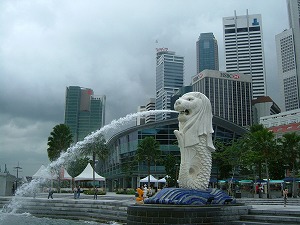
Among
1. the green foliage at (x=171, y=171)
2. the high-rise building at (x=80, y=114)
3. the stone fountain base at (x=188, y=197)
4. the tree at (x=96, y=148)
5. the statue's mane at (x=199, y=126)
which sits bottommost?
the stone fountain base at (x=188, y=197)

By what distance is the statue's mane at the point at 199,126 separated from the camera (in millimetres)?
18406

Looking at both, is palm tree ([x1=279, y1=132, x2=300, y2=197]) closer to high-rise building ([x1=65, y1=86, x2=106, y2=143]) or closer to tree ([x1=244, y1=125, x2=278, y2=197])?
tree ([x1=244, y1=125, x2=278, y2=197])

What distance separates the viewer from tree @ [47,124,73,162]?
5456cm

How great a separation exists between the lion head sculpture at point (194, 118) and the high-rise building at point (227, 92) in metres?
141

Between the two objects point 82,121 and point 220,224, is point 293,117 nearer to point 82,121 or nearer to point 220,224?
point 82,121

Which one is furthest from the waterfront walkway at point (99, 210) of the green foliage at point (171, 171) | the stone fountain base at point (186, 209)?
the green foliage at point (171, 171)

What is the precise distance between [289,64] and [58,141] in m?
160

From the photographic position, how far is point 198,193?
1661 centimetres

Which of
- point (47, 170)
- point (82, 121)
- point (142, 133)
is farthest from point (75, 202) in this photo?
point (82, 121)

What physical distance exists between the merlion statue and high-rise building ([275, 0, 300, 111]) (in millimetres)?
174897

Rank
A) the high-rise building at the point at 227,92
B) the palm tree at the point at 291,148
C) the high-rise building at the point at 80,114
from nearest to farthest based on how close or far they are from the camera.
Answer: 1. the palm tree at the point at 291,148
2. the high-rise building at the point at 227,92
3. the high-rise building at the point at 80,114

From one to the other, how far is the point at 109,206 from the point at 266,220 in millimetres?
10445

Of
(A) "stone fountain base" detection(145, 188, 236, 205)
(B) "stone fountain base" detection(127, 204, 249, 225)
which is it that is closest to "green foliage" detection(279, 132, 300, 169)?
(A) "stone fountain base" detection(145, 188, 236, 205)

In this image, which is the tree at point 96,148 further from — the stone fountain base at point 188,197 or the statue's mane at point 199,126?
the stone fountain base at point 188,197
